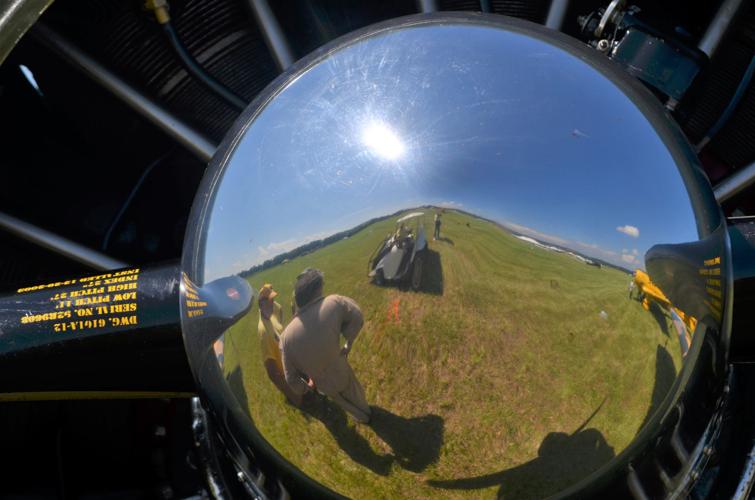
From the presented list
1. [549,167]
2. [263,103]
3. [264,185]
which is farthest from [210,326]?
[549,167]

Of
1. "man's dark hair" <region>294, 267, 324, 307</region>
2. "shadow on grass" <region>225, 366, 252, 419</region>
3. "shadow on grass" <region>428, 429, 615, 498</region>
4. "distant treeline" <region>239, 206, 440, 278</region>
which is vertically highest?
"distant treeline" <region>239, 206, 440, 278</region>

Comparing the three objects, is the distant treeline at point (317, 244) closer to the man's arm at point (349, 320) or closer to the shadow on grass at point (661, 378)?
the man's arm at point (349, 320)

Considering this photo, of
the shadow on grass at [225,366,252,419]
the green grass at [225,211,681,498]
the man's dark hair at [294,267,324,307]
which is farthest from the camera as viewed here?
the shadow on grass at [225,366,252,419]

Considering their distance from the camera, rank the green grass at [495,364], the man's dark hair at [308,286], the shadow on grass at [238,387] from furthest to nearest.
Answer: the shadow on grass at [238,387], the man's dark hair at [308,286], the green grass at [495,364]

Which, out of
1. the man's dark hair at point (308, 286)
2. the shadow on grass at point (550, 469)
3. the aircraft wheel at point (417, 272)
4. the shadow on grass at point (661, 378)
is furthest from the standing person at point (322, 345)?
the shadow on grass at point (661, 378)

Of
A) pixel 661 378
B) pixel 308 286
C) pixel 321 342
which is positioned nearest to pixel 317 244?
pixel 308 286

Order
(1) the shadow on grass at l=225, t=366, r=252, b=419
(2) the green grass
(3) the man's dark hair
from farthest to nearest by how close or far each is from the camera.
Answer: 1. (1) the shadow on grass at l=225, t=366, r=252, b=419
2. (3) the man's dark hair
3. (2) the green grass

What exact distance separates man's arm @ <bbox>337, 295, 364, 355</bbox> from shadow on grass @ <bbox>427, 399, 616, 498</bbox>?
0.37 meters

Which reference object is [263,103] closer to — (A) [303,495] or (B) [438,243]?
(B) [438,243]

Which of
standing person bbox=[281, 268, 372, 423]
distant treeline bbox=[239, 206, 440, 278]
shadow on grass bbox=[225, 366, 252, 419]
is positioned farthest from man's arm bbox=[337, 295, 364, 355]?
shadow on grass bbox=[225, 366, 252, 419]

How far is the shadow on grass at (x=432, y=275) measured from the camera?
171 cm

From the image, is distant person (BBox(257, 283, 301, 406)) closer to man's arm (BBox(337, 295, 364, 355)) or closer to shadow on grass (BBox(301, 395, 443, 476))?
shadow on grass (BBox(301, 395, 443, 476))

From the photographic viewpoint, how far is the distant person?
1.84 m

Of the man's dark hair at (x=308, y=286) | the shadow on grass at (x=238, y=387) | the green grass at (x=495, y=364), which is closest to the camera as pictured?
the green grass at (x=495, y=364)
